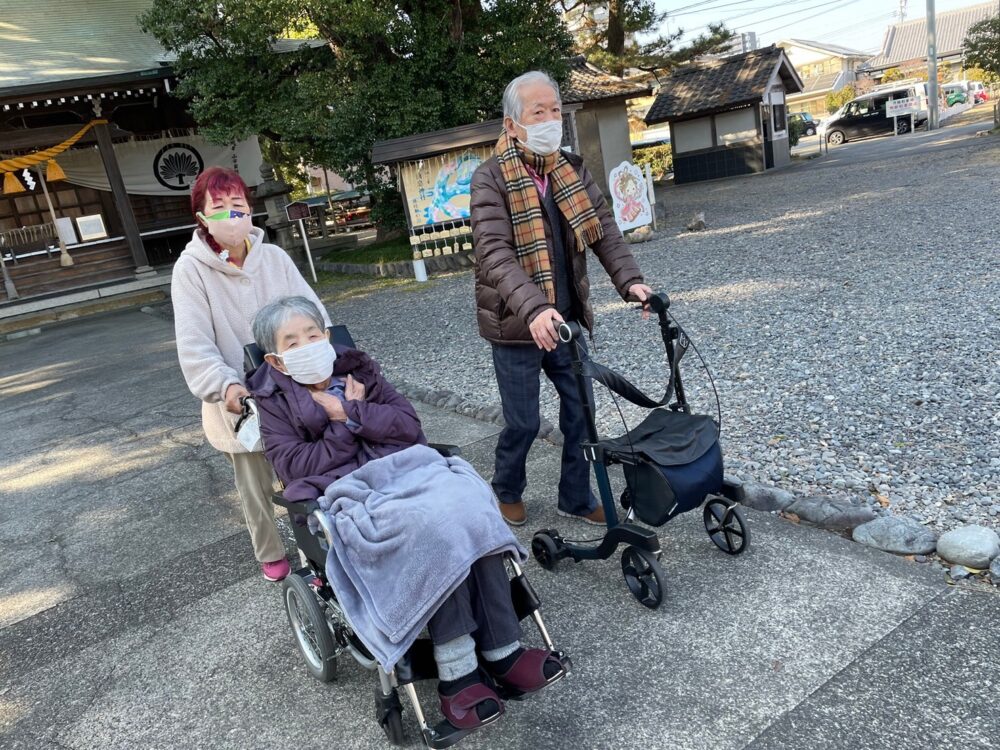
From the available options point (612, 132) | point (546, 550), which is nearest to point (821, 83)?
point (612, 132)

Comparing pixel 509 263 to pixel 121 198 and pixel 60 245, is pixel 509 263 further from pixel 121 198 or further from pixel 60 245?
pixel 60 245

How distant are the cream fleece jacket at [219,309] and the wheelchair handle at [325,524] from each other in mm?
820

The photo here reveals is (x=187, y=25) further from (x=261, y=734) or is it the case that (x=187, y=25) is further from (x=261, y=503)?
(x=261, y=734)

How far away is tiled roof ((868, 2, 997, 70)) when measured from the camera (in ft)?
190

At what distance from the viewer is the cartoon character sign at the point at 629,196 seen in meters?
11.1

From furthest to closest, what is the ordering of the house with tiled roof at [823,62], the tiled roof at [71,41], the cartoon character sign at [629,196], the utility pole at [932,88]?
the house with tiled roof at [823,62], the utility pole at [932,88], the tiled roof at [71,41], the cartoon character sign at [629,196]

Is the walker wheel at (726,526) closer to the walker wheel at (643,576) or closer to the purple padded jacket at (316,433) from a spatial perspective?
the walker wheel at (643,576)

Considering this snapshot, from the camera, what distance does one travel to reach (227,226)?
281cm

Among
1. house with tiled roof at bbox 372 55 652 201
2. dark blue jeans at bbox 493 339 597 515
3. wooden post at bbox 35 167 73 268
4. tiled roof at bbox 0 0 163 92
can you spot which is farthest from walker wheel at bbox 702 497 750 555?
wooden post at bbox 35 167 73 268

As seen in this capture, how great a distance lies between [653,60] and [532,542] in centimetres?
2191

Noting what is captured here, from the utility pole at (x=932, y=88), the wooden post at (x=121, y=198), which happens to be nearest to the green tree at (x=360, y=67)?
the wooden post at (x=121, y=198)

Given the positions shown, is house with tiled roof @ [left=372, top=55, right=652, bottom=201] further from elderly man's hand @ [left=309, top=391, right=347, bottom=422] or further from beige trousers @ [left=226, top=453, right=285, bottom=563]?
elderly man's hand @ [left=309, top=391, right=347, bottom=422]

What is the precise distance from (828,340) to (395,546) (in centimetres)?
433

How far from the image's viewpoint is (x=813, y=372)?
4.72 metres
